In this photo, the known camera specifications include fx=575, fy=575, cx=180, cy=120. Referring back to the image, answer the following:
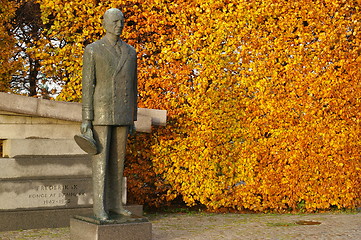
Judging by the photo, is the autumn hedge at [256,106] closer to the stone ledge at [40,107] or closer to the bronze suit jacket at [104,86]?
the stone ledge at [40,107]

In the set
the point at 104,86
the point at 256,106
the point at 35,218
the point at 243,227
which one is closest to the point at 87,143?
the point at 104,86

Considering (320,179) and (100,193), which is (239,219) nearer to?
(320,179)

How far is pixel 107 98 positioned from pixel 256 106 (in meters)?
4.32

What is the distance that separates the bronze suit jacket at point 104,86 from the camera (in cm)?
707

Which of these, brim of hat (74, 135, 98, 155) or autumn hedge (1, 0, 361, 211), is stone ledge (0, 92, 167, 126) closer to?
autumn hedge (1, 0, 361, 211)

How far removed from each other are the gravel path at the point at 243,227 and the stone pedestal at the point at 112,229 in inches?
32.4

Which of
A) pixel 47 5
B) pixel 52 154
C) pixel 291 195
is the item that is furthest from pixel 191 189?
pixel 47 5

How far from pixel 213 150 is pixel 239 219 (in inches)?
56.8

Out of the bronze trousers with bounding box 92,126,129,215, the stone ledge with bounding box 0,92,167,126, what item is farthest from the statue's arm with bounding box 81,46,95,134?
the stone ledge with bounding box 0,92,167,126

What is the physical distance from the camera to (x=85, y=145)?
23.1ft

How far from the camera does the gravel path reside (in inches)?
321

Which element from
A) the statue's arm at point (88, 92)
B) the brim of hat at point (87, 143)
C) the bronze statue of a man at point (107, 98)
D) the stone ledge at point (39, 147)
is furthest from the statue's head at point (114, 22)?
the stone ledge at point (39, 147)

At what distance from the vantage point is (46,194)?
8.99 metres

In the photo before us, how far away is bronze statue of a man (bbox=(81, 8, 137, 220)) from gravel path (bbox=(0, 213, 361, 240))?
1351 millimetres
